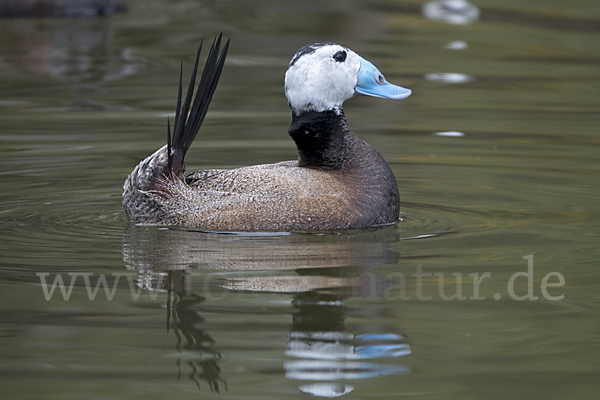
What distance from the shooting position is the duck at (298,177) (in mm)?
5125

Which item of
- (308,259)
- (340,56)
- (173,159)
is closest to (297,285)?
(308,259)

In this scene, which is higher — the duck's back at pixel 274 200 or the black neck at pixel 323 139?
the black neck at pixel 323 139

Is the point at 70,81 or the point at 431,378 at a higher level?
the point at 431,378

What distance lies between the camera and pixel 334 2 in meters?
15.2

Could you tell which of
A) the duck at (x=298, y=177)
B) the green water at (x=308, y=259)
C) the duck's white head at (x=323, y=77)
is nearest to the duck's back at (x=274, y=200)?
Result: the duck at (x=298, y=177)

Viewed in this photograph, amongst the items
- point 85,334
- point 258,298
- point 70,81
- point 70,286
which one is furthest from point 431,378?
point 70,81

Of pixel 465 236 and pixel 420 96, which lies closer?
pixel 465 236

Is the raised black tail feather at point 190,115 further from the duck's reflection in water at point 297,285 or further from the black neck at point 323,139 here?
the black neck at point 323,139

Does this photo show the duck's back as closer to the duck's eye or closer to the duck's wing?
the duck's wing

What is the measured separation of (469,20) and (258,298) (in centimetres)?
1115

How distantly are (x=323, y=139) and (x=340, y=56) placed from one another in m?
0.48

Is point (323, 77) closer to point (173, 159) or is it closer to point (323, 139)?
point (323, 139)

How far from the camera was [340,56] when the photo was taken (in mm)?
5289

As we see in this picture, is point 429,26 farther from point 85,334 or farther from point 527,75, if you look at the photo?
point 85,334
